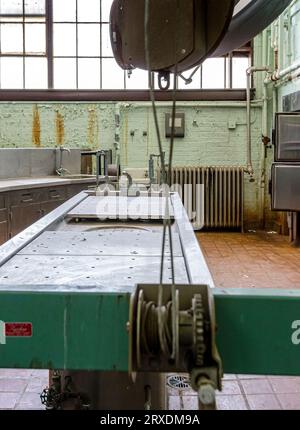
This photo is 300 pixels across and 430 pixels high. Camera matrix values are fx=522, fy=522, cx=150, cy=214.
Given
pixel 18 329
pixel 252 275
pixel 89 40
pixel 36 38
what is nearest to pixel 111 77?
pixel 89 40

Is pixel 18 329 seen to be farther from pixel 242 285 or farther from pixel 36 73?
A: pixel 36 73

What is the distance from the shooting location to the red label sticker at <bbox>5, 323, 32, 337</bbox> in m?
1.07

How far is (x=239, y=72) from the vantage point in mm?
7902

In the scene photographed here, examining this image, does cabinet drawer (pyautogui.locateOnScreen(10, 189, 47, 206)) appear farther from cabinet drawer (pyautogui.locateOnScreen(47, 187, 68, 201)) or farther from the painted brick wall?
the painted brick wall

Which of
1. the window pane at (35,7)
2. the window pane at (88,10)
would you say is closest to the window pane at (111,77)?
the window pane at (88,10)

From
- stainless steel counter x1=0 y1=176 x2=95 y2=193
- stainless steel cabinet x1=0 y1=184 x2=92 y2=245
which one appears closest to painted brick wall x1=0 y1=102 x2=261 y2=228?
stainless steel counter x1=0 y1=176 x2=95 y2=193

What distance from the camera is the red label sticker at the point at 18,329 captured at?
3.51ft

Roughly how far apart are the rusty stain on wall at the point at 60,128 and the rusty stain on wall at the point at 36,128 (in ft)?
0.88

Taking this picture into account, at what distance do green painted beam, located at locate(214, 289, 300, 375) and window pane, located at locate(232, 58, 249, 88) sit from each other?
284 inches

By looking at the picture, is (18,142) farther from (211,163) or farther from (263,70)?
(263,70)

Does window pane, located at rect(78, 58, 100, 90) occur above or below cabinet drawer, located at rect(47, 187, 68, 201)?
above

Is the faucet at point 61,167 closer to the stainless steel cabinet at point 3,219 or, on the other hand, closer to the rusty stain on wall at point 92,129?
the rusty stain on wall at point 92,129

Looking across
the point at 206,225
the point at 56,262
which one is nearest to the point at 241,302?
the point at 56,262

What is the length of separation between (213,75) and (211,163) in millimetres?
1328
